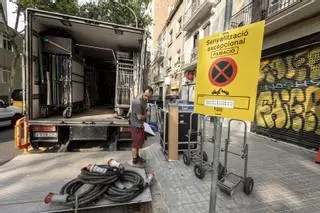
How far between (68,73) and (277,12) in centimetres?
701

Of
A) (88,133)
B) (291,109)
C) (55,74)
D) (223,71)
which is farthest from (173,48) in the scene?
(223,71)

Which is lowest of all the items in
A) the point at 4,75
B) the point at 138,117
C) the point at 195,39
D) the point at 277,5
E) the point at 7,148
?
the point at 7,148

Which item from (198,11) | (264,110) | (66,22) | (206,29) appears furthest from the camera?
(206,29)

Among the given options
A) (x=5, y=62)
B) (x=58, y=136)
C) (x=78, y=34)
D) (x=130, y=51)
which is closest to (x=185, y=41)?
(x=130, y=51)

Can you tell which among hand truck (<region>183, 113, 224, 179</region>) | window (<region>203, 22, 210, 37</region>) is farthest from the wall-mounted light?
window (<region>203, 22, 210, 37</region>)

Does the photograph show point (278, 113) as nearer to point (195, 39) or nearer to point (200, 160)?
point (200, 160)

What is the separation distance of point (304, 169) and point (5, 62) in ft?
80.0

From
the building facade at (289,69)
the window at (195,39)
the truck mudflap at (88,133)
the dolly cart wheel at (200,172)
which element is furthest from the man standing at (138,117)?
the window at (195,39)

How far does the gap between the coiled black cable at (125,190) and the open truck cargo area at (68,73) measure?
2206mm

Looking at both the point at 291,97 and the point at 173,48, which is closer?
the point at 291,97

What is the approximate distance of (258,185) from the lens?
3396 millimetres

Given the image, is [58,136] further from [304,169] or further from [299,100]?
[299,100]

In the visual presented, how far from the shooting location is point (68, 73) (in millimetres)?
5988

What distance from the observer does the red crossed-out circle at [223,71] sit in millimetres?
1654
